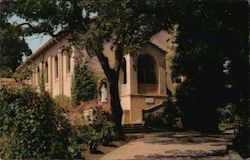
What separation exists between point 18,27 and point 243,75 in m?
9.98

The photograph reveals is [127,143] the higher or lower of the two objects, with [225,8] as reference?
lower

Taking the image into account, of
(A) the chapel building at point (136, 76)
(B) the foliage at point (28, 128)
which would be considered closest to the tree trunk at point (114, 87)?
(B) the foliage at point (28, 128)

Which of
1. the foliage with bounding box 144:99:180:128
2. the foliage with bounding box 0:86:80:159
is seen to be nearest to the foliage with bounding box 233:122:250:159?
the foliage with bounding box 0:86:80:159

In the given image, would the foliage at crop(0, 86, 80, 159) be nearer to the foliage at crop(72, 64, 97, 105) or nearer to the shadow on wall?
the shadow on wall

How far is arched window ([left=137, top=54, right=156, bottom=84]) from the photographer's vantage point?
124 feet

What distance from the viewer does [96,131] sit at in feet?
65.7

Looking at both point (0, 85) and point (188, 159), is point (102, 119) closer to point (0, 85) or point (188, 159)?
point (188, 159)

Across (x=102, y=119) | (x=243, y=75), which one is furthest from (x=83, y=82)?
(x=243, y=75)

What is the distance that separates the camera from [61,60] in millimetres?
39625

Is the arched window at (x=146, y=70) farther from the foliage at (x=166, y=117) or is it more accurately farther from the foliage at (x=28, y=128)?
the foliage at (x=28, y=128)

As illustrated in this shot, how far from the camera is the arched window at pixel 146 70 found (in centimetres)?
3781

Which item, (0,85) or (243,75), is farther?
(243,75)

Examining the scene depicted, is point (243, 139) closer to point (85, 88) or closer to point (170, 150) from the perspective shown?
point (170, 150)

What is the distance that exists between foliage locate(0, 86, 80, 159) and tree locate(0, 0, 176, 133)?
397 cm
